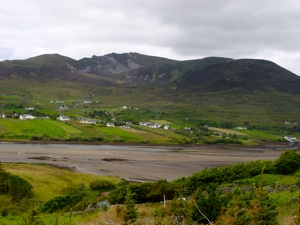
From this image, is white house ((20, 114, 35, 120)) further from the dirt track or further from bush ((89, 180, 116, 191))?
bush ((89, 180, 116, 191))


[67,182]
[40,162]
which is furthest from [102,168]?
[67,182]

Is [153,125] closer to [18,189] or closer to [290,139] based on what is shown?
[290,139]

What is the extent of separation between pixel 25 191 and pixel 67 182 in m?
8.80

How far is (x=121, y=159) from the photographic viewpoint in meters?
66.9

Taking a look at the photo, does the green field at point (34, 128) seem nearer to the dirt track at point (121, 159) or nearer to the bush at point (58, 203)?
the dirt track at point (121, 159)

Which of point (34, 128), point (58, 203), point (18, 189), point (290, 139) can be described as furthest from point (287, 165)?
point (290, 139)

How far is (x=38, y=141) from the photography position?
85625 mm

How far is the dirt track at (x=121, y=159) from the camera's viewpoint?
5631 cm

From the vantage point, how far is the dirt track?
56.3 metres

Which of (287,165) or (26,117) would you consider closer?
(287,165)

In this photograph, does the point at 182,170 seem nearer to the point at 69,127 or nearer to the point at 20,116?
the point at 69,127

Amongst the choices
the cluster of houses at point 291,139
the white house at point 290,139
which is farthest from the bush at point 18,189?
the white house at point 290,139

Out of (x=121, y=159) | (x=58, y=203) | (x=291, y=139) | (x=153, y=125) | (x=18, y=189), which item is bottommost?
(x=121, y=159)

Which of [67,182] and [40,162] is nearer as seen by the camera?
[67,182]
